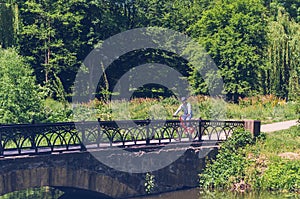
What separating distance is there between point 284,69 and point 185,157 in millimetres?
22260

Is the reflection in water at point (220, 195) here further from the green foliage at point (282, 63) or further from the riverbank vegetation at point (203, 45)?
the green foliage at point (282, 63)

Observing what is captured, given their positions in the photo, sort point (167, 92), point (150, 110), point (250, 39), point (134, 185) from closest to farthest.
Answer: point (134, 185) → point (150, 110) → point (250, 39) → point (167, 92)

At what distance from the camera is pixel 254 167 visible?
66.2ft

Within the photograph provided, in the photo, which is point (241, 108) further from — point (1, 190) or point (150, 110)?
point (1, 190)

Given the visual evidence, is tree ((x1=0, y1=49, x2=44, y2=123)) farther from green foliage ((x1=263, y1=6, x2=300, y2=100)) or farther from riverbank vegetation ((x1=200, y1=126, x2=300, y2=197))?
green foliage ((x1=263, y1=6, x2=300, y2=100))

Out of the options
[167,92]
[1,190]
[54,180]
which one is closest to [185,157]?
[54,180]

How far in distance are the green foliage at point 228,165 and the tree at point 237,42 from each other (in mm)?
16507

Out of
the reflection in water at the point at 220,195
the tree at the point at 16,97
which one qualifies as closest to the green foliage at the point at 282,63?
the tree at the point at 16,97

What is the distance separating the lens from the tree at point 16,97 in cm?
2267

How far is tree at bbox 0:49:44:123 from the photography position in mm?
22672

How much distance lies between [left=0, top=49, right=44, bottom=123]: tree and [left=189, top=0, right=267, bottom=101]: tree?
16.4 meters

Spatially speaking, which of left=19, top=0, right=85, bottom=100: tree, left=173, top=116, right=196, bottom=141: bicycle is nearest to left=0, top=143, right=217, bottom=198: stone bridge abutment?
left=173, top=116, right=196, bottom=141: bicycle

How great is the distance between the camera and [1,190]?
50.5 feet

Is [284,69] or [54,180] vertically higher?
[284,69]
